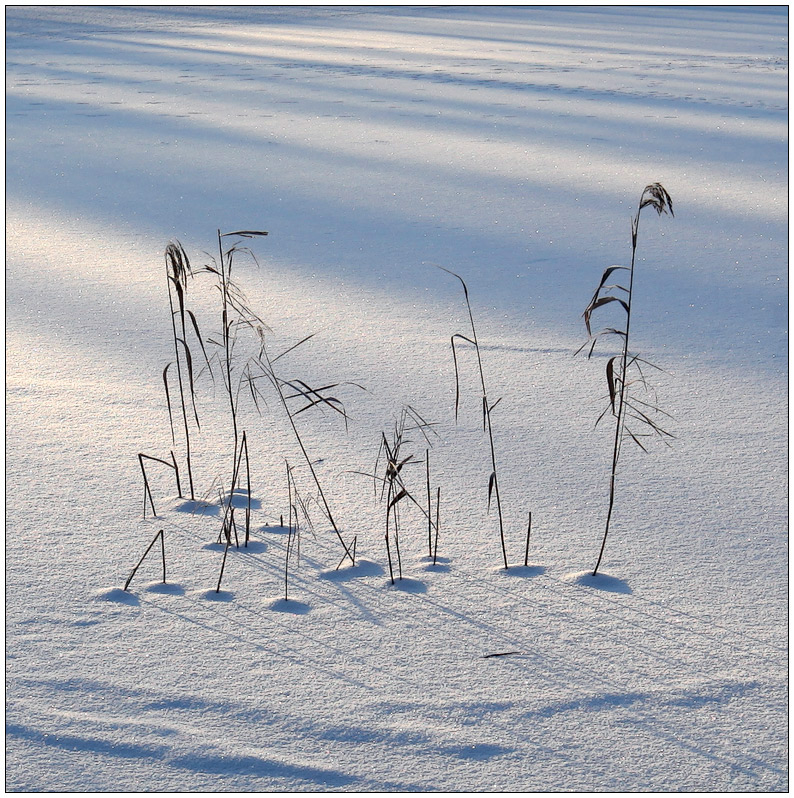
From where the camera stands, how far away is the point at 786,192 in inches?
148

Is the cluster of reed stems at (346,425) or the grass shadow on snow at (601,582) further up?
the cluster of reed stems at (346,425)

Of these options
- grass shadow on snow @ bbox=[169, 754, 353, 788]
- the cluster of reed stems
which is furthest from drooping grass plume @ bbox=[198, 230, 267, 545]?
grass shadow on snow @ bbox=[169, 754, 353, 788]

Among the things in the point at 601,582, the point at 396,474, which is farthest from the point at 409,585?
the point at 601,582

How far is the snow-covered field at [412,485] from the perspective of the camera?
1062 mm

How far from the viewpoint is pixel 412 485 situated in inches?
64.2

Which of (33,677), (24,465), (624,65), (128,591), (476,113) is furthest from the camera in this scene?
(624,65)

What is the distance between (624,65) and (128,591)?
24.7 ft

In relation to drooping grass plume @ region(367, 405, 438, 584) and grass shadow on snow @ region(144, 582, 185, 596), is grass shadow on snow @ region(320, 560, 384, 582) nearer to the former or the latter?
drooping grass plume @ region(367, 405, 438, 584)

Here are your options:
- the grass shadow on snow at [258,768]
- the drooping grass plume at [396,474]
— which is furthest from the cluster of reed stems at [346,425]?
the grass shadow on snow at [258,768]

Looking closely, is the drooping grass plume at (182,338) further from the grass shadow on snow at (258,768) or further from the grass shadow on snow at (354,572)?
the grass shadow on snow at (258,768)

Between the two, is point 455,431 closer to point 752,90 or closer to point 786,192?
point 786,192

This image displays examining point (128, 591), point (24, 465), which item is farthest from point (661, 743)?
point (24, 465)

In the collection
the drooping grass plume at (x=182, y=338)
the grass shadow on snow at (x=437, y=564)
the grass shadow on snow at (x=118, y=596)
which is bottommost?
the grass shadow on snow at (x=118, y=596)

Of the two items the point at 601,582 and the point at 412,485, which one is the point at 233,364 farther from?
the point at 601,582
